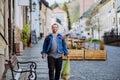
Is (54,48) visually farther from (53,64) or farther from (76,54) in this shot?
(76,54)

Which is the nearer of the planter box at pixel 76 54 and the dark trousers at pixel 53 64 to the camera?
the dark trousers at pixel 53 64

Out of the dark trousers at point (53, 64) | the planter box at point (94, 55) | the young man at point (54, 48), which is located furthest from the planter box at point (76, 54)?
the young man at point (54, 48)

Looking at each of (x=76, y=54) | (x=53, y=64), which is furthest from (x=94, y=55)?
(x=53, y=64)

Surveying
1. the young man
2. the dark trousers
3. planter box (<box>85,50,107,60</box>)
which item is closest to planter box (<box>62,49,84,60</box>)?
planter box (<box>85,50,107,60</box>)

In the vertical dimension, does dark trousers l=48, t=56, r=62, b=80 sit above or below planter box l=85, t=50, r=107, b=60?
above

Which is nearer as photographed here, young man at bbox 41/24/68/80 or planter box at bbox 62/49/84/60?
young man at bbox 41/24/68/80

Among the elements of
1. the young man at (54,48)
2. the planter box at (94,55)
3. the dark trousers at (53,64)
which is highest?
the young man at (54,48)

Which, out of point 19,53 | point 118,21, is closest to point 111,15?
point 118,21

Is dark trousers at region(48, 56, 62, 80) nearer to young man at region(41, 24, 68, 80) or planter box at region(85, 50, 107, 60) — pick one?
young man at region(41, 24, 68, 80)

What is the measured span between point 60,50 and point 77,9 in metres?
155

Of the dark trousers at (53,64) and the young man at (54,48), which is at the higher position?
the young man at (54,48)

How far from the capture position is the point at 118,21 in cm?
6881

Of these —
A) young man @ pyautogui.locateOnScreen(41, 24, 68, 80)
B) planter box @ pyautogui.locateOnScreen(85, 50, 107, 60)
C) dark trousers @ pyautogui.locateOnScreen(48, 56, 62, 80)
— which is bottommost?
planter box @ pyautogui.locateOnScreen(85, 50, 107, 60)

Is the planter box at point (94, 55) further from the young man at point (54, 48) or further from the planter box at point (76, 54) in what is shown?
the young man at point (54, 48)
